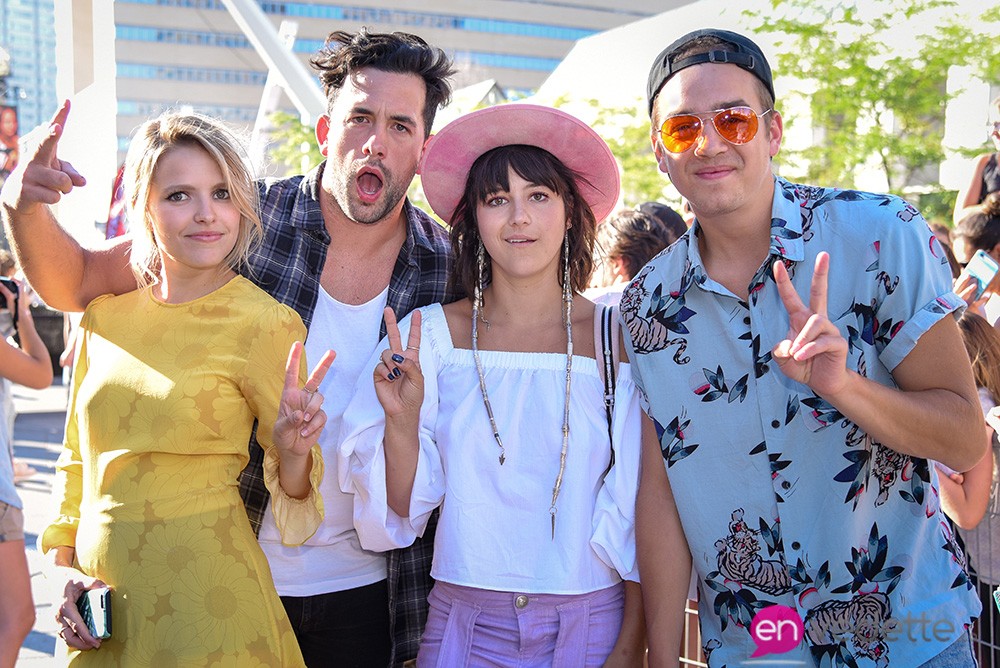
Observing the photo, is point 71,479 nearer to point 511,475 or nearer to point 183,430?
point 183,430

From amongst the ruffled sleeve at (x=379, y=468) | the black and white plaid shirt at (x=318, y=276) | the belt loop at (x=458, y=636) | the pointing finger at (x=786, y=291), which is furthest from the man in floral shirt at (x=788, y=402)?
the black and white plaid shirt at (x=318, y=276)

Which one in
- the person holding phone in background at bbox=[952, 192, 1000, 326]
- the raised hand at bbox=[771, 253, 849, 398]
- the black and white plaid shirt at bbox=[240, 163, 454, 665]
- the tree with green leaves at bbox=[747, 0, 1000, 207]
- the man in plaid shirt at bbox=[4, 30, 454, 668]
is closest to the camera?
the raised hand at bbox=[771, 253, 849, 398]

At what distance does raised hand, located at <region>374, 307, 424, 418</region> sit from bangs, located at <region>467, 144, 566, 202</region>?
0.55 m

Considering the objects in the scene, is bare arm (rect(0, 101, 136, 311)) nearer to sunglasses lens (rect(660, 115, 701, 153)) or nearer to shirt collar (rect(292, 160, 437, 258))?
shirt collar (rect(292, 160, 437, 258))

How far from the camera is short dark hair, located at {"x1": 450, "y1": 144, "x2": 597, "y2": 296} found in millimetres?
2873

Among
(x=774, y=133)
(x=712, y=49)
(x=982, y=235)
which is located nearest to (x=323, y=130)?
(x=712, y=49)

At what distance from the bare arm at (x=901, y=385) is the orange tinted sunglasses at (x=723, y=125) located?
17.5 inches

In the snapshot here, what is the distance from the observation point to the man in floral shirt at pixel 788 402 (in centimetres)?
225

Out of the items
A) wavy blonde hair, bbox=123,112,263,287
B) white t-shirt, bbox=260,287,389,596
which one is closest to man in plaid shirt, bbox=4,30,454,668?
white t-shirt, bbox=260,287,389,596

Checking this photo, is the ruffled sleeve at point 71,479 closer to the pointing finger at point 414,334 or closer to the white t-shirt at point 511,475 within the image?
the white t-shirt at point 511,475

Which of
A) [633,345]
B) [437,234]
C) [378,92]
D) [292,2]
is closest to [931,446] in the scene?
[633,345]

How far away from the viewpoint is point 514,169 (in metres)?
2.87

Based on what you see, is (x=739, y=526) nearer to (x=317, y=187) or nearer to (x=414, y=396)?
(x=414, y=396)

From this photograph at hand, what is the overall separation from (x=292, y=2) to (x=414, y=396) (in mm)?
66812
